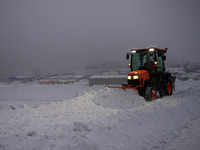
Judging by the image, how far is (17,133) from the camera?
3.58 m

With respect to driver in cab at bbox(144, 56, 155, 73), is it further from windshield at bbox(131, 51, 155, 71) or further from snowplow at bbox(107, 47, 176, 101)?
windshield at bbox(131, 51, 155, 71)

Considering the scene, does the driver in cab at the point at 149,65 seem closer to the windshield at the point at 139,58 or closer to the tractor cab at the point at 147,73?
the tractor cab at the point at 147,73

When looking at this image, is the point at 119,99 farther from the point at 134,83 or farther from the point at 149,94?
the point at 149,94

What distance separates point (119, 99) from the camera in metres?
7.04

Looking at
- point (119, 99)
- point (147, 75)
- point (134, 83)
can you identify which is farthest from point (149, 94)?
point (119, 99)

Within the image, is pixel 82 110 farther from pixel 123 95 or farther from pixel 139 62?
pixel 139 62

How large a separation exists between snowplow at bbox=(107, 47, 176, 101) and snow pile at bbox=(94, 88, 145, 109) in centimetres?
47

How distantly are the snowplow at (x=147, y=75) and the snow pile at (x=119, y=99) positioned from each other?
47 centimetres

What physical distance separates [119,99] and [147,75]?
2.38m

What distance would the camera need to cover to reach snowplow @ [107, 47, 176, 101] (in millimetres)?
7938

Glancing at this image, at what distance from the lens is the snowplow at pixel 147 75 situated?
794 centimetres

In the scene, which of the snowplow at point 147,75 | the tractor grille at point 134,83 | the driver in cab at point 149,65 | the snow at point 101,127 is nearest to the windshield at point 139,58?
the snowplow at point 147,75

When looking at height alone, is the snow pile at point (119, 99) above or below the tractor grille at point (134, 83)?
below

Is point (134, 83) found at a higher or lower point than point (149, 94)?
higher
